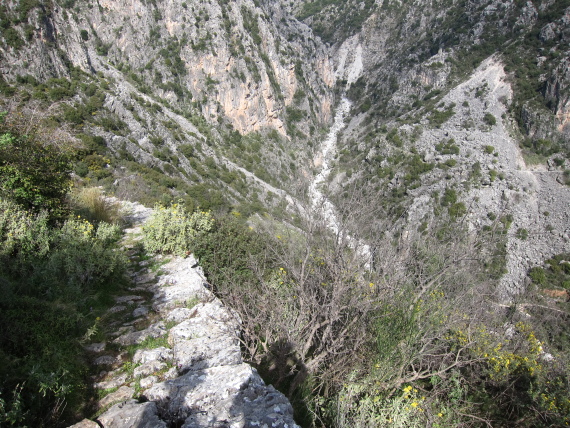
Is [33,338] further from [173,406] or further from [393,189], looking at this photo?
[393,189]

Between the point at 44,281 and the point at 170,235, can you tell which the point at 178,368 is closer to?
the point at 44,281

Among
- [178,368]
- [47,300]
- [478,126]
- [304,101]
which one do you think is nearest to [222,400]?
[178,368]

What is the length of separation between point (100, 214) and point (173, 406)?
5.34m

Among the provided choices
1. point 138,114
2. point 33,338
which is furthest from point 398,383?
point 138,114

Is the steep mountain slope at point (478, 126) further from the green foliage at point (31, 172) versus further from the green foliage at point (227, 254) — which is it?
the green foliage at point (31, 172)

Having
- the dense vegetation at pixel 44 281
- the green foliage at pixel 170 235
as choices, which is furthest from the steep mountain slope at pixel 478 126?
the dense vegetation at pixel 44 281

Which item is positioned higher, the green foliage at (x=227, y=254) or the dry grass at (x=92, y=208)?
the dry grass at (x=92, y=208)

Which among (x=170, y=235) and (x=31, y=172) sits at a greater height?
(x=31, y=172)

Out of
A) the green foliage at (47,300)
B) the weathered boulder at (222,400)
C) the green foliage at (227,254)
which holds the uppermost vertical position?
the green foliage at (47,300)

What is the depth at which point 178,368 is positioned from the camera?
313 cm

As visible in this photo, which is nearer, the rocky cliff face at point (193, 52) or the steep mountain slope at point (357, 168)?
the steep mountain slope at point (357, 168)

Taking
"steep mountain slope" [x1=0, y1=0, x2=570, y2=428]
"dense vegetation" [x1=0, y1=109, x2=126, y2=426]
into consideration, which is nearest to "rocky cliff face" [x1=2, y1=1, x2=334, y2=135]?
"steep mountain slope" [x1=0, y1=0, x2=570, y2=428]

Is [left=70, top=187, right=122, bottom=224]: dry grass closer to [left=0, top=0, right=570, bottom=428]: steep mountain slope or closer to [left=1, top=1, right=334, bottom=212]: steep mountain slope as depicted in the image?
[left=0, top=0, right=570, bottom=428]: steep mountain slope

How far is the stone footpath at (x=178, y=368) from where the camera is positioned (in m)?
2.40
